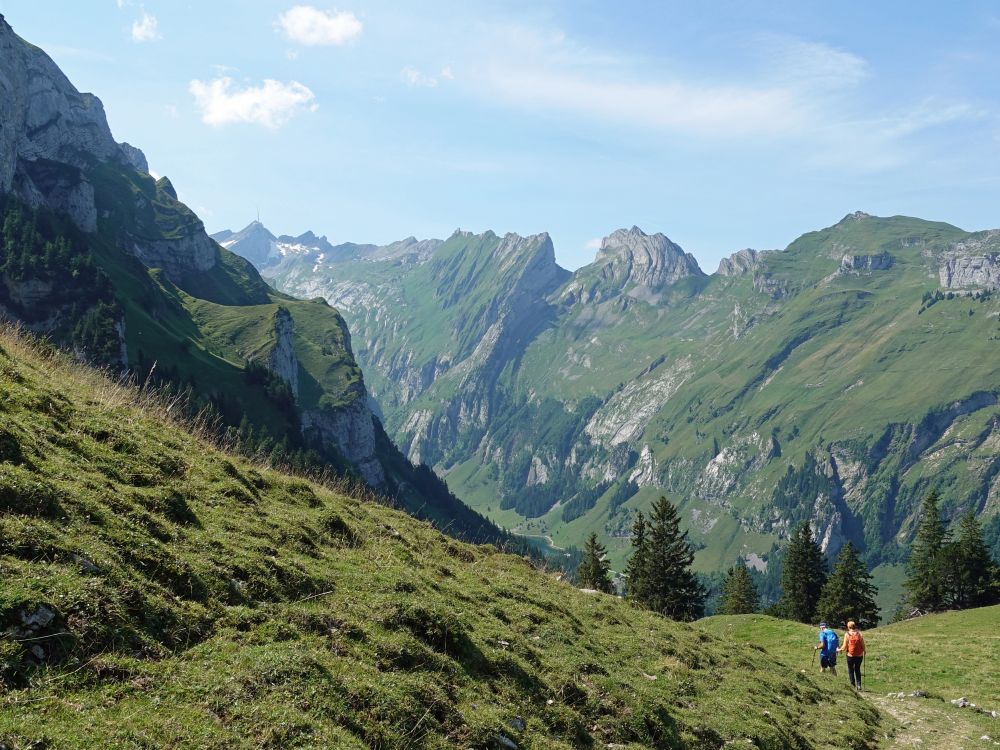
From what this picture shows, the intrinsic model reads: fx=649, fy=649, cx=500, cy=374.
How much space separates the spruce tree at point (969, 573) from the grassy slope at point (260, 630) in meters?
82.7

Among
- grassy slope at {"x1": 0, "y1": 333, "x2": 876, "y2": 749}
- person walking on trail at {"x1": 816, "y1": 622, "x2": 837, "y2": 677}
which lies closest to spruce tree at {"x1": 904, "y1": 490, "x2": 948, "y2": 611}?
person walking on trail at {"x1": 816, "y1": 622, "x2": 837, "y2": 677}

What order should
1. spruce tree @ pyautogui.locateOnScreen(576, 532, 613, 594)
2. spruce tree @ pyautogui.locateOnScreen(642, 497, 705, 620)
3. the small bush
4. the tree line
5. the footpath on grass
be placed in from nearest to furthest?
the small bush, the footpath on grass, spruce tree @ pyautogui.locateOnScreen(576, 532, 613, 594), spruce tree @ pyautogui.locateOnScreen(642, 497, 705, 620), the tree line

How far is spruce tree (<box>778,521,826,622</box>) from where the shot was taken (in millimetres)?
102938

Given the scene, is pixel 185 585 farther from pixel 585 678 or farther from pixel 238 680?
pixel 585 678

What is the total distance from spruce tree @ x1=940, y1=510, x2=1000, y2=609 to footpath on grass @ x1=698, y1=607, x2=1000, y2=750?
112 feet

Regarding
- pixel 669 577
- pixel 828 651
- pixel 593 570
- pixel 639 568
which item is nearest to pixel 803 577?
pixel 669 577

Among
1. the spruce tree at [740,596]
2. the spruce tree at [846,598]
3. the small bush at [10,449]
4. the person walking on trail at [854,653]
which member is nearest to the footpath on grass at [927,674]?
the person walking on trail at [854,653]

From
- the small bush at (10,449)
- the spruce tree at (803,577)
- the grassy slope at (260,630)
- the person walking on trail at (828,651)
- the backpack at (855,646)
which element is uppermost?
the small bush at (10,449)

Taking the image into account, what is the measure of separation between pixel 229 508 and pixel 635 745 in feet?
41.2

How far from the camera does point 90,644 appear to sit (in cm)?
1067

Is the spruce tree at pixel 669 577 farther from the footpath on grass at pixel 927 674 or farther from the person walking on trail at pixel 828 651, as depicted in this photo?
the person walking on trail at pixel 828 651

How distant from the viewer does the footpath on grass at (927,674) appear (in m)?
25.3

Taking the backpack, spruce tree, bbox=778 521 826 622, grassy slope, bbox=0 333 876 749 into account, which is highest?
grassy slope, bbox=0 333 876 749

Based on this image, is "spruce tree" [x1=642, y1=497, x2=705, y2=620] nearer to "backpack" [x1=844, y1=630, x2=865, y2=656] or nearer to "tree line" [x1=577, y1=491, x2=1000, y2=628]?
"tree line" [x1=577, y1=491, x2=1000, y2=628]
